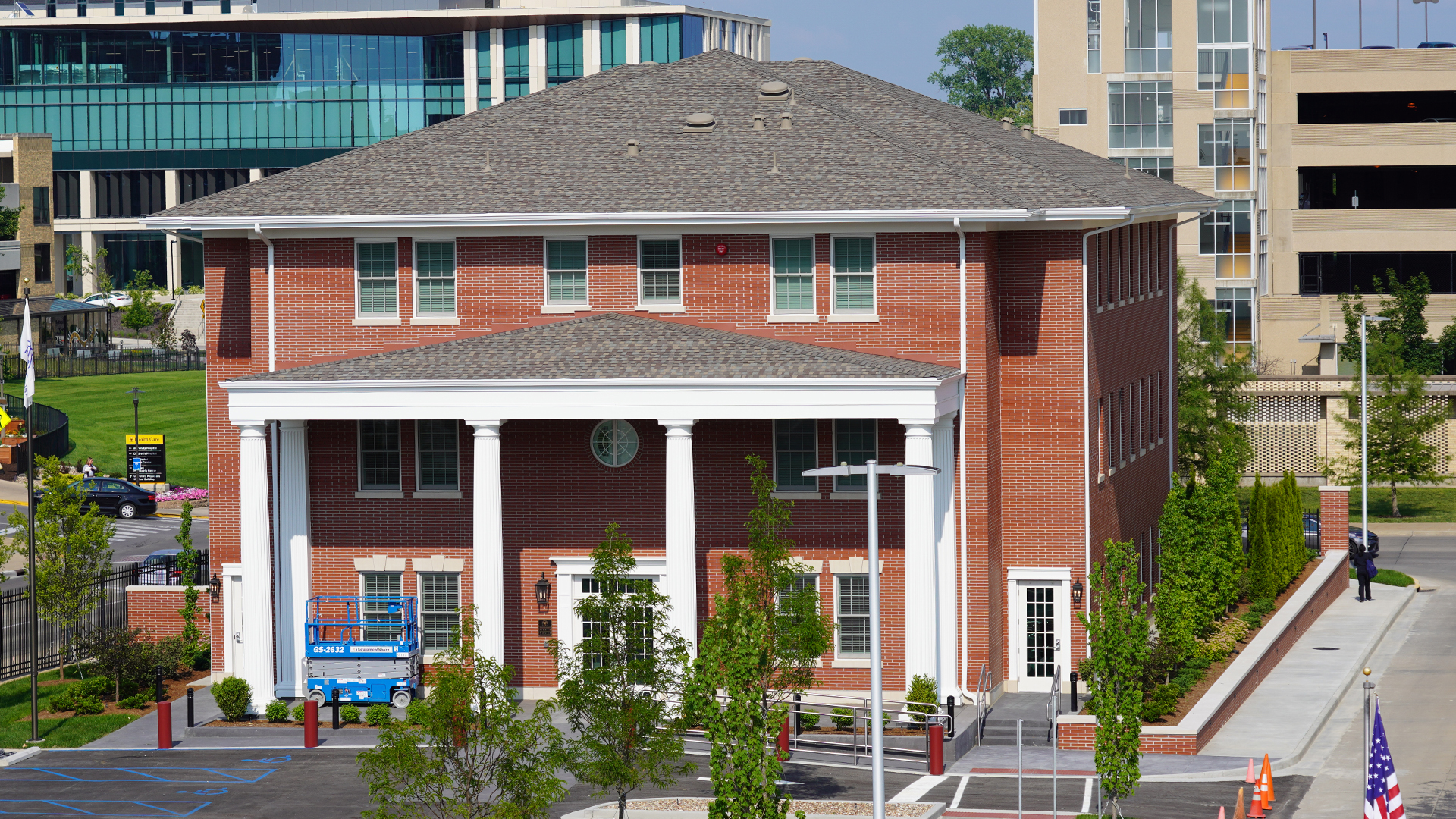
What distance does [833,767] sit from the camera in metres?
36.3

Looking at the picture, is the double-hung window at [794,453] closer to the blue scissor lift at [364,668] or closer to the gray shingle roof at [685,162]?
the gray shingle roof at [685,162]

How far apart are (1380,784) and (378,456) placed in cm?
2202

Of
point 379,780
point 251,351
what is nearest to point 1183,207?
point 251,351

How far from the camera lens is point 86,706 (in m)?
41.8

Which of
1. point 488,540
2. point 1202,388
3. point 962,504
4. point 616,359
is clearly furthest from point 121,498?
point 962,504

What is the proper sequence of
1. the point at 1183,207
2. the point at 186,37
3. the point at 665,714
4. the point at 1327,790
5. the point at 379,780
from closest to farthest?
the point at 379,780 → the point at 665,714 → the point at 1327,790 → the point at 1183,207 → the point at 186,37

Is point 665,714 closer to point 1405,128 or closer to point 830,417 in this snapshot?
point 830,417

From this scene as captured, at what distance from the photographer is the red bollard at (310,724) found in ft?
124

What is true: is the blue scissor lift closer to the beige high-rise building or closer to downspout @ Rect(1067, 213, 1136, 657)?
downspout @ Rect(1067, 213, 1136, 657)

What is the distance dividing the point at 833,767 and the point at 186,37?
11647cm

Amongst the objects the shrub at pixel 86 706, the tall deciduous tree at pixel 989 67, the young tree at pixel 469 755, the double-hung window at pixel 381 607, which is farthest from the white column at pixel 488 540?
the tall deciduous tree at pixel 989 67

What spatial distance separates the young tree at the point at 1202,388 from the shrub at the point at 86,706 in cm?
3433

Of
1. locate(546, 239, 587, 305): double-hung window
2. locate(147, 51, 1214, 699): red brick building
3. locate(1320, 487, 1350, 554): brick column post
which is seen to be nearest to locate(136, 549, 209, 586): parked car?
locate(147, 51, 1214, 699): red brick building

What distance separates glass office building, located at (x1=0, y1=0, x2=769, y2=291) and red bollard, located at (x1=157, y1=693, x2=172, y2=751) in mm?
102425
